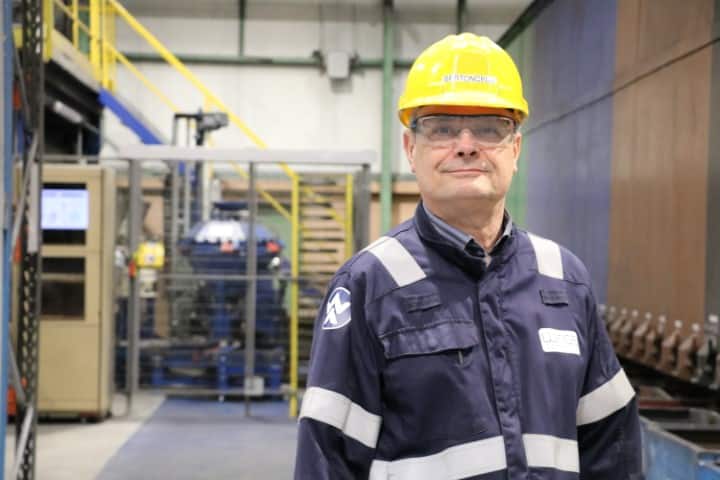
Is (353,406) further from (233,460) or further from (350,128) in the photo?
(350,128)

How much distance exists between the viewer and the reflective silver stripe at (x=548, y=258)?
1885 millimetres

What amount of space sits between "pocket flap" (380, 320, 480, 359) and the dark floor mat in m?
4.91

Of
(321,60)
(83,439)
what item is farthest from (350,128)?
(83,439)

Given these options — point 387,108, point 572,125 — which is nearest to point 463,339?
point 572,125

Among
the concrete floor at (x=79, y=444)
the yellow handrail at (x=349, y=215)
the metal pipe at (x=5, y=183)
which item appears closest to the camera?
the metal pipe at (x=5, y=183)

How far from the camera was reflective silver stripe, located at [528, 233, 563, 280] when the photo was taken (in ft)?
6.18

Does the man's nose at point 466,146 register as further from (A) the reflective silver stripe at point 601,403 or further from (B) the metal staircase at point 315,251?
(B) the metal staircase at point 315,251

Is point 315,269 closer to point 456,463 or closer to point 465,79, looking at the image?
point 465,79

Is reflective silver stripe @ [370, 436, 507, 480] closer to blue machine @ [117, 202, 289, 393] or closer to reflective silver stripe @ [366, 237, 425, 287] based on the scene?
reflective silver stripe @ [366, 237, 425, 287]

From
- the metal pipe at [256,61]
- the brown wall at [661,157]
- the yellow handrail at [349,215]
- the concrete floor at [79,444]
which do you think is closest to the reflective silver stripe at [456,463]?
the brown wall at [661,157]

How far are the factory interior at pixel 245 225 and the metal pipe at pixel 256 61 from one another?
4cm

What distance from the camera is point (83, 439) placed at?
729 centimetres

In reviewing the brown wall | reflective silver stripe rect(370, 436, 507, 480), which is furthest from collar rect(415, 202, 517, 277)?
the brown wall

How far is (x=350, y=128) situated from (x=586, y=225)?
9477mm
